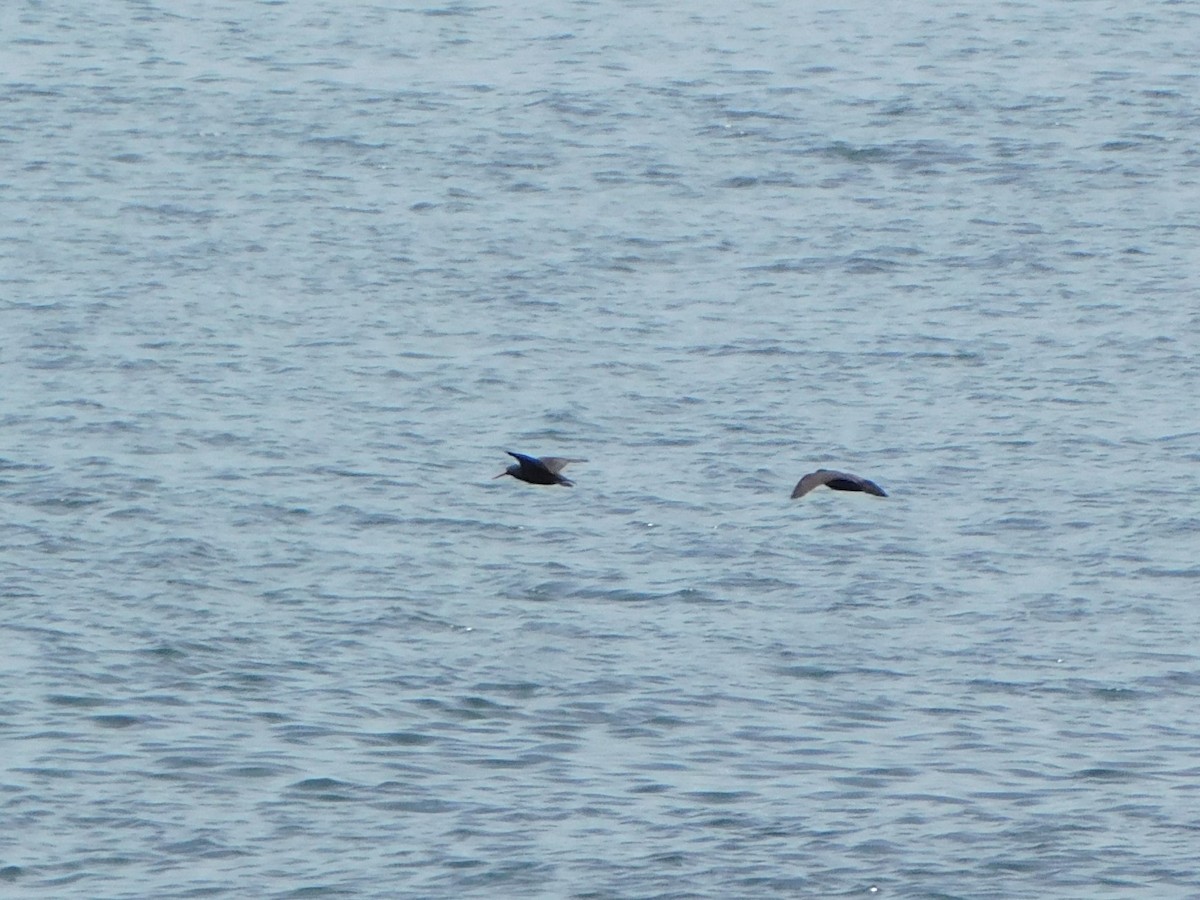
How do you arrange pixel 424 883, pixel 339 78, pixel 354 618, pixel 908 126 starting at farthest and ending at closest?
pixel 339 78 → pixel 908 126 → pixel 354 618 → pixel 424 883

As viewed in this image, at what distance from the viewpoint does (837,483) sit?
2381 cm

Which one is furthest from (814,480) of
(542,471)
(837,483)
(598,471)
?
(598,471)

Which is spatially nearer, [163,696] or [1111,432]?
[163,696]

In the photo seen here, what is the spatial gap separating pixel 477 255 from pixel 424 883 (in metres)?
20.6

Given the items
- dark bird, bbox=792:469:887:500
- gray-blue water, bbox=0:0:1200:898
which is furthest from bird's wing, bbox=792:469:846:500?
gray-blue water, bbox=0:0:1200:898

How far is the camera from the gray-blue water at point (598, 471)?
74.5 ft

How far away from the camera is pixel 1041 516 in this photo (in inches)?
1193

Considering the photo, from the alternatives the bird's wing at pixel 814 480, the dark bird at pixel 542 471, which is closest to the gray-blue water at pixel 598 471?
the dark bird at pixel 542 471

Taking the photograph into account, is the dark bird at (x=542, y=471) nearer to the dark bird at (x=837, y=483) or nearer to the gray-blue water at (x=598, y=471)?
the gray-blue water at (x=598, y=471)

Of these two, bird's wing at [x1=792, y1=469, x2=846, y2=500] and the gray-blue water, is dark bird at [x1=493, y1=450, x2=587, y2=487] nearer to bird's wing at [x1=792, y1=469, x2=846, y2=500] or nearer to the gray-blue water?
the gray-blue water

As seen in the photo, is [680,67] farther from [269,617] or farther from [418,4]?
[269,617]

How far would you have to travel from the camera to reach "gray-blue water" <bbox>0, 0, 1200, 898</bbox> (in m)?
22.7

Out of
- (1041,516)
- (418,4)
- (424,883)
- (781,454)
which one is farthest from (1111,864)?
(418,4)

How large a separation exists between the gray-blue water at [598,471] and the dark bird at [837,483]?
99.5 inches
